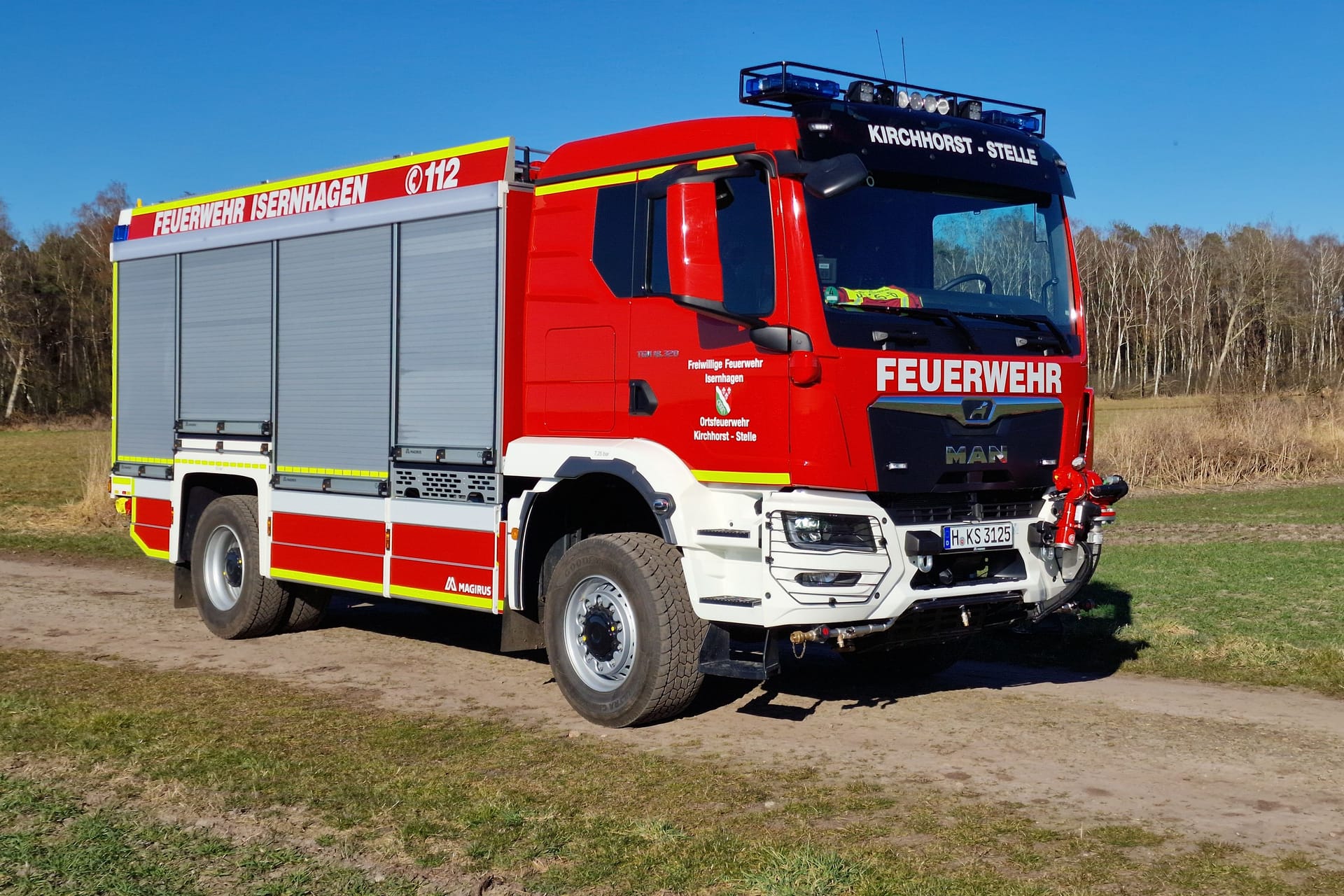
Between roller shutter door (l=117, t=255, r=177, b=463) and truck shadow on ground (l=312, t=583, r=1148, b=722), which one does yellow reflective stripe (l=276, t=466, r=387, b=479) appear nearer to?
truck shadow on ground (l=312, t=583, r=1148, b=722)

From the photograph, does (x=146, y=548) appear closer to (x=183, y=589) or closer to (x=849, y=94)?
(x=183, y=589)

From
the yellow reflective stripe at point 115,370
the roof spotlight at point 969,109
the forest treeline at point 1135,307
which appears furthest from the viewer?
the forest treeline at point 1135,307

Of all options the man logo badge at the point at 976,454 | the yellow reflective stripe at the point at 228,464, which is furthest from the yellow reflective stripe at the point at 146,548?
the man logo badge at the point at 976,454

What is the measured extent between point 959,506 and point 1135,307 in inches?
3493

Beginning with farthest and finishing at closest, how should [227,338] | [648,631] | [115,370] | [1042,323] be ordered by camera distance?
1. [115,370]
2. [227,338]
3. [1042,323]
4. [648,631]

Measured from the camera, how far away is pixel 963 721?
7.61 m

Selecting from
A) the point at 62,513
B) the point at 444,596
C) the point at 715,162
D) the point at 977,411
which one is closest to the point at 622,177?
the point at 715,162

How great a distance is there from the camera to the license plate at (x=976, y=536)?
281 inches

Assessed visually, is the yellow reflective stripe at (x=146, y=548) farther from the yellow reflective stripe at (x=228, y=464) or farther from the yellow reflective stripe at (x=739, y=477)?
the yellow reflective stripe at (x=739, y=477)

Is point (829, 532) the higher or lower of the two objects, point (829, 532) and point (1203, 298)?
the lower

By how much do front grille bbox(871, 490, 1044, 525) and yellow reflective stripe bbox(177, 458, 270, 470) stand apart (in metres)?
5.37

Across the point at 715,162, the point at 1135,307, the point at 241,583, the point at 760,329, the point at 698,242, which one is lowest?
the point at 241,583

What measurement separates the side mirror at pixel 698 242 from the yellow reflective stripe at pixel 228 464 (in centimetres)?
476

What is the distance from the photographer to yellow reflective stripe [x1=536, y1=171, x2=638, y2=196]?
25.1 ft
